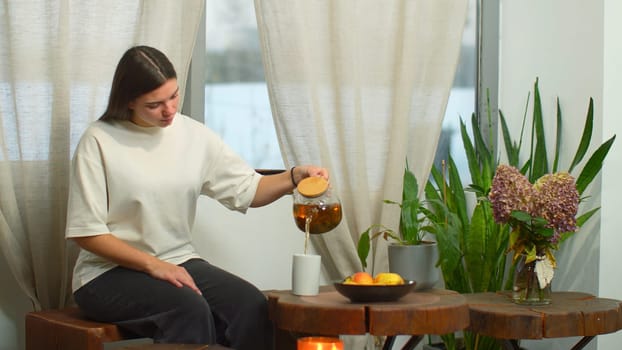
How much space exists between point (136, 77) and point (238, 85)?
0.80 metres

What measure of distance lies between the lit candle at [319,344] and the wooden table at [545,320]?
0.52m

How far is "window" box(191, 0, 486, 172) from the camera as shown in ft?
11.2

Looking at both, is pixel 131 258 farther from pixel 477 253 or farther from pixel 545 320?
pixel 477 253

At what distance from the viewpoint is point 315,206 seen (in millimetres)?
2717

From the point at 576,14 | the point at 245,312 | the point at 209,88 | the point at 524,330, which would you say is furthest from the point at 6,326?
the point at 576,14

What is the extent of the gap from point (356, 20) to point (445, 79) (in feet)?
1.45

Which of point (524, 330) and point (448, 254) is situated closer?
point (524, 330)

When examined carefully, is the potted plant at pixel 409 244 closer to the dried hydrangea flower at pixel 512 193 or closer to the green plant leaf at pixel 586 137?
the dried hydrangea flower at pixel 512 193

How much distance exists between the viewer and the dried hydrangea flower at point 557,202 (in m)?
2.71

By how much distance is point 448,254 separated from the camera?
320cm

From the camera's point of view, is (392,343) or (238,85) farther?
(238,85)

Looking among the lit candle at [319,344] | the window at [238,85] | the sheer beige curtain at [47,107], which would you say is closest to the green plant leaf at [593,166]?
the window at [238,85]

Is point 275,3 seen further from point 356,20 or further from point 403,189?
point 403,189

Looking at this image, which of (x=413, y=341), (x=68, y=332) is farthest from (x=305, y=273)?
(x=68, y=332)
